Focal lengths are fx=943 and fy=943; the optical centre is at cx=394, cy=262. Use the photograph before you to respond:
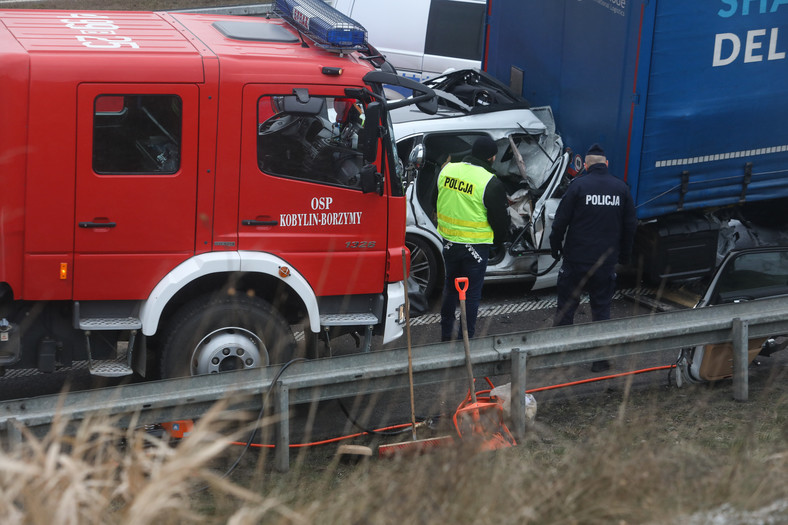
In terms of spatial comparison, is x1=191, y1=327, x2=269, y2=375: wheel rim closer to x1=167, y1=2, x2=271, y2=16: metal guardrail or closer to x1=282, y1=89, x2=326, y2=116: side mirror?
x1=282, y1=89, x2=326, y2=116: side mirror

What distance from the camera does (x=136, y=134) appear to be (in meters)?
5.62

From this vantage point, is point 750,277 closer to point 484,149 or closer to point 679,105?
point 679,105

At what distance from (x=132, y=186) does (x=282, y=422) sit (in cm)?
168

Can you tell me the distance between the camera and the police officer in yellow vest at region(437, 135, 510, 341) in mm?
7012

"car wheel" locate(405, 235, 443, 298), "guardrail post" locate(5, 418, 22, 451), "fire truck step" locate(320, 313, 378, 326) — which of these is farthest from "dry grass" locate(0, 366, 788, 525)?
"car wheel" locate(405, 235, 443, 298)

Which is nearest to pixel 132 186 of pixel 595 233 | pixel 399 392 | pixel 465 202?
pixel 399 392

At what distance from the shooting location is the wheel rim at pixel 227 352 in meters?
5.95

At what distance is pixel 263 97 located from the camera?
581 centimetres

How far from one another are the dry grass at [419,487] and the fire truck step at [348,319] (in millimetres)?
1331

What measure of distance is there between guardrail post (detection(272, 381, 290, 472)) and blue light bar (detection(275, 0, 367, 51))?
2.25 meters

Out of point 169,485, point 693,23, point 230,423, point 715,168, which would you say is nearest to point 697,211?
point 715,168

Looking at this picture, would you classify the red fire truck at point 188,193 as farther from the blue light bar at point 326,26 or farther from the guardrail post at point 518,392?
the guardrail post at point 518,392

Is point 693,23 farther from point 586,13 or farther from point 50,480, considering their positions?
point 50,480

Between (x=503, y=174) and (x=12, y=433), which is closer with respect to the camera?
(x=12, y=433)
